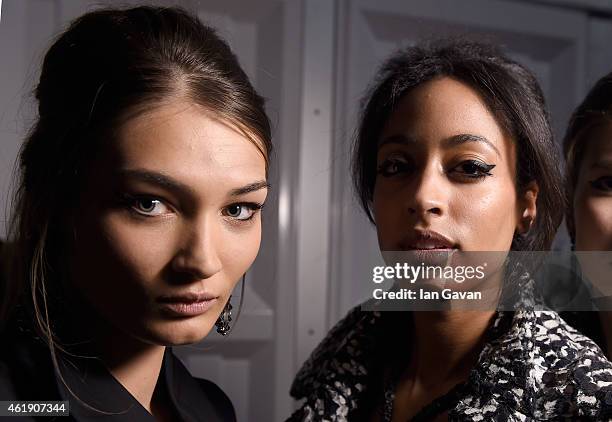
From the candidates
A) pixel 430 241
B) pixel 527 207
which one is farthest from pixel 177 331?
pixel 527 207

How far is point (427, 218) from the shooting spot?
1.65 ft

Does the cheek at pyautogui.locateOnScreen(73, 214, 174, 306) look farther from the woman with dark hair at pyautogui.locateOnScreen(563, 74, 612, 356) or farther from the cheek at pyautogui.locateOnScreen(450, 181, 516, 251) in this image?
the woman with dark hair at pyautogui.locateOnScreen(563, 74, 612, 356)

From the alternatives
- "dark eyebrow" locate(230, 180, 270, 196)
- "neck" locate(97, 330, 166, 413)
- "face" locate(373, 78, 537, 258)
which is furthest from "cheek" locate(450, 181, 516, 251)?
"neck" locate(97, 330, 166, 413)

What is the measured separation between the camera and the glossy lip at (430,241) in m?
0.50

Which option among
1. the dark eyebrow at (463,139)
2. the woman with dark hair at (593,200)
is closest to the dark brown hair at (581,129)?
the woman with dark hair at (593,200)

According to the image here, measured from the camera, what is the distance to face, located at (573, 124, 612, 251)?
1.74 ft

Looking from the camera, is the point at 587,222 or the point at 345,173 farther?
the point at 345,173

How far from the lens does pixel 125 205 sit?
0.45 metres

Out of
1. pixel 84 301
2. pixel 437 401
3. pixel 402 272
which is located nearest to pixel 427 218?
pixel 402 272

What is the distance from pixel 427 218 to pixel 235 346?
0.23 m

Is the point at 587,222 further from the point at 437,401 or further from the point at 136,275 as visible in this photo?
the point at 136,275

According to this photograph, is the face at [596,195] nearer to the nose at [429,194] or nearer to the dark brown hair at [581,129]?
the dark brown hair at [581,129]

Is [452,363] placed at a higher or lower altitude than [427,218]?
lower

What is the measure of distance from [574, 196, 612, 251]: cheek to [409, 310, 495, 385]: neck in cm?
10
